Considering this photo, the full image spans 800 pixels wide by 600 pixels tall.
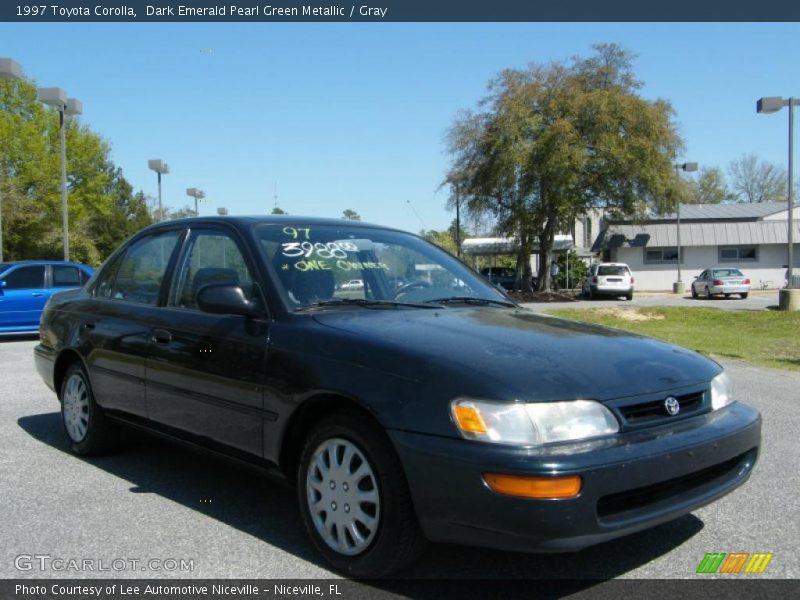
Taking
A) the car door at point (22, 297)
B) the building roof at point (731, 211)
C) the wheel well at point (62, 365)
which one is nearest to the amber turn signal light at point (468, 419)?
the wheel well at point (62, 365)

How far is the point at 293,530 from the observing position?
372 cm

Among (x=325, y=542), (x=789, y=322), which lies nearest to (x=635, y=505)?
(x=325, y=542)

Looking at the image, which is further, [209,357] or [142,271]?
[142,271]

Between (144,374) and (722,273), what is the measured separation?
34.5 m

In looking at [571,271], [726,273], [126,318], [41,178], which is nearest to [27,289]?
[126,318]

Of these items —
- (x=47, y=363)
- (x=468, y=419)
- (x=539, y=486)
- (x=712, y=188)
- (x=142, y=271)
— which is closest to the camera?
(x=539, y=486)

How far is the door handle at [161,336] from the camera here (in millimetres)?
4148

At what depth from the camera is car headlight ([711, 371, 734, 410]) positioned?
334 cm

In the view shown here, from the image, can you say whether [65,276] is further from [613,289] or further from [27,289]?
[613,289]

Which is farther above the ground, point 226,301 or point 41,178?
point 41,178

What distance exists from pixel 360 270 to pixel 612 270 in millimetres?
32104

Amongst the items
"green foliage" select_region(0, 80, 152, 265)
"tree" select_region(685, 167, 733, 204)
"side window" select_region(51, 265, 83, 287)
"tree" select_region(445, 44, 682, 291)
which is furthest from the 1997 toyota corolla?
"tree" select_region(685, 167, 733, 204)

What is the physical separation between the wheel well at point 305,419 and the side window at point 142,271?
153 cm

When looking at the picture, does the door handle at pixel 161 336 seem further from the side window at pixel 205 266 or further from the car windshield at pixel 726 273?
the car windshield at pixel 726 273
